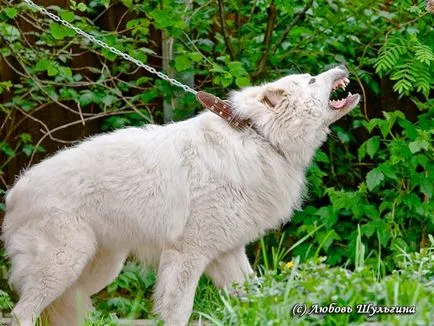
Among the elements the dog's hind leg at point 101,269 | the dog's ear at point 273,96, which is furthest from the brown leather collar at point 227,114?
the dog's hind leg at point 101,269

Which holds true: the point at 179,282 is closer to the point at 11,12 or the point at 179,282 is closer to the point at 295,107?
the point at 295,107

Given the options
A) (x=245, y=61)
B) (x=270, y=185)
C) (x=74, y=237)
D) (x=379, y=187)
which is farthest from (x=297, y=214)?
(x=74, y=237)

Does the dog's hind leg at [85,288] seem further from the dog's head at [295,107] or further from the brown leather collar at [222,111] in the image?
the dog's head at [295,107]

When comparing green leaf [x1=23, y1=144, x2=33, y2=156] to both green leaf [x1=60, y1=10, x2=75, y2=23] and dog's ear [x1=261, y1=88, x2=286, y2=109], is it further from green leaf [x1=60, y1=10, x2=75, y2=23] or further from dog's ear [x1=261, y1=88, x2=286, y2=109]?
dog's ear [x1=261, y1=88, x2=286, y2=109]

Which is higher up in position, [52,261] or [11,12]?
[11,12]

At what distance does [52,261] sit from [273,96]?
4.57ft

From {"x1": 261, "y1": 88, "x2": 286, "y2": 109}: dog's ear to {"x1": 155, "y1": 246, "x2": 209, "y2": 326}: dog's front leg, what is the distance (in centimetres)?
86

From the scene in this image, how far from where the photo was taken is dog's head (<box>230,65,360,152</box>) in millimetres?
4430

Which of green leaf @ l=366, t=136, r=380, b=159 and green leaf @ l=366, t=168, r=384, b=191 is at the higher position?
green leaf @ l=366, t=136, r=380, b=159

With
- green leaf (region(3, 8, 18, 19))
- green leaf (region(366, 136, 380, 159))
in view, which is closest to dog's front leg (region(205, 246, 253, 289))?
green leaf (region(366, 136, 380, 159))

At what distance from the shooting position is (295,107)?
14.5ft

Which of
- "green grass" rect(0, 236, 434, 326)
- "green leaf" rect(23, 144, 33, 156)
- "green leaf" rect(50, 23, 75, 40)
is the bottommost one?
"green leaf" rect(23, 144, 33, 156)

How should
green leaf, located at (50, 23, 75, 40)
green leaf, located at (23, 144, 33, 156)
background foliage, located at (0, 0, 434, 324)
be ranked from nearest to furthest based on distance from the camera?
green leaf, located at (50, 23, 75, 40) < background foliage, located at (0, 0, 434, 324) < green leaf, located at (23, 144, 33, 156)

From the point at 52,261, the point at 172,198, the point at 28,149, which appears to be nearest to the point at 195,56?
the point at 28,149
